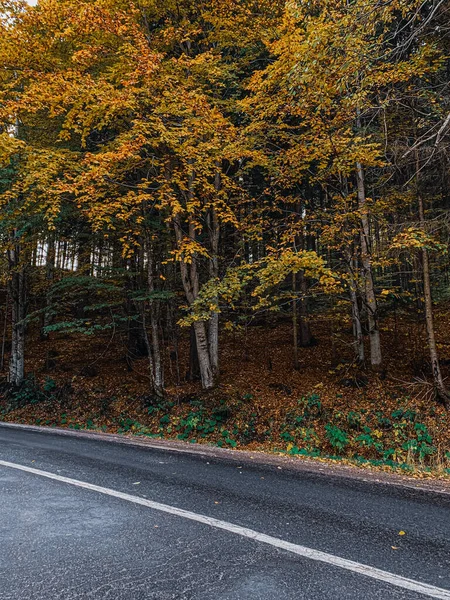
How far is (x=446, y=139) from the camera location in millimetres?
8820

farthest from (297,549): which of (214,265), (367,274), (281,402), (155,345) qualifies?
(155,345)

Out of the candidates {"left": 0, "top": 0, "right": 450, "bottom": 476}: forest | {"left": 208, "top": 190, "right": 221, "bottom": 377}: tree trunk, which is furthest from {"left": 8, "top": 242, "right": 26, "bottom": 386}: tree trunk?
{"left": 208, "top": 190, "right": 221, "bottom": 377}: tree trunk

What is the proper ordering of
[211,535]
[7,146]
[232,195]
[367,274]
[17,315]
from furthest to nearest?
1. [17,315]
2. [232,195]
3. [367,274]
4. [7,146]
5. [211,535]

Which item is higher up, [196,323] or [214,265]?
[214,265]

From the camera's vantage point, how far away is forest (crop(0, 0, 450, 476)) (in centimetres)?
852

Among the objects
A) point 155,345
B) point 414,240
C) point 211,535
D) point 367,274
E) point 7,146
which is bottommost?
point 211,535

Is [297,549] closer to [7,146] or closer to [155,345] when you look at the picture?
[155,345]

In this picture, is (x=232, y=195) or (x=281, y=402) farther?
(x=232, y=195)

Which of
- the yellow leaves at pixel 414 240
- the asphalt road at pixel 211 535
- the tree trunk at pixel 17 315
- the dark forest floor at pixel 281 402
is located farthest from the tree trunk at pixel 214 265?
the tree trunk at pixel 17 315

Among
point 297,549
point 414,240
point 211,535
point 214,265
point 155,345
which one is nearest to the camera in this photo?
point 297,549

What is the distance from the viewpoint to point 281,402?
433 inches

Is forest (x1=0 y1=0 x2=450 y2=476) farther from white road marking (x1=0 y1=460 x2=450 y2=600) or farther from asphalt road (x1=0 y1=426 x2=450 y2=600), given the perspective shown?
white road marking (x1=0 y1=460 x2=450 y2=600)

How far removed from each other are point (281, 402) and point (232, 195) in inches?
270

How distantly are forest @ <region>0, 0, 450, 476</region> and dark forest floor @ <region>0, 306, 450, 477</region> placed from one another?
7 centimetres
